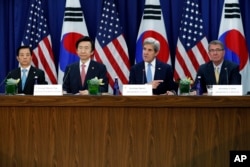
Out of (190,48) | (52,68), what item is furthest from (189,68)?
(52,68)

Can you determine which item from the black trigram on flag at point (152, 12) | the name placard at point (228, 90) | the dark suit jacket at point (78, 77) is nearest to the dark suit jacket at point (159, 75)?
the dark suit jacket at point (78, 77)

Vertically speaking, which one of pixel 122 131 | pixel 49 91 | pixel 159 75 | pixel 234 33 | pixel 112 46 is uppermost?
pixel 234 33

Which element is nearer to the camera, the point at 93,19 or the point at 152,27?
the point at 152,27

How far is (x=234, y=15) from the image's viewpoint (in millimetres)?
7195

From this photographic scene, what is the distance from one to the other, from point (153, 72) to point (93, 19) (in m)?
Answer: 1.71

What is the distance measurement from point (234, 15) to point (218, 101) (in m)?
2.99

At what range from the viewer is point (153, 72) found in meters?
6.32

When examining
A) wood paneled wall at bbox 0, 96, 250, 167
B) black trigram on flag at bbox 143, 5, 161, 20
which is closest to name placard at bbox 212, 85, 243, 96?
wood paneled wall at bbox 0, 96, 250, 167

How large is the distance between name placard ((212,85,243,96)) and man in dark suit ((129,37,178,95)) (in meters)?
1.58

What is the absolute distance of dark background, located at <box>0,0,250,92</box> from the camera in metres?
7.44

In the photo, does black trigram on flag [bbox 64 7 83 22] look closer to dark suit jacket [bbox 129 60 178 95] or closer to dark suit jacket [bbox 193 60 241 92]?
dark suit jacket [bbox 129 60 178 95]

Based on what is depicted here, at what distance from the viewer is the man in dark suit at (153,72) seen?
616 cm

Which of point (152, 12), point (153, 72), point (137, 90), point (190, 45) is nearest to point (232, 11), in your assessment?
point (190, 45)

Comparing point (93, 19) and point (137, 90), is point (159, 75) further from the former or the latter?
point (93, 19)
